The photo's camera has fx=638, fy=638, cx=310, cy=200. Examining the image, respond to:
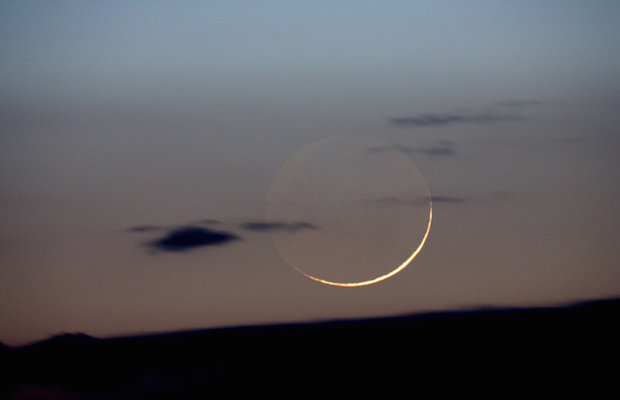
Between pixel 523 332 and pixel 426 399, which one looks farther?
pixel 523 332

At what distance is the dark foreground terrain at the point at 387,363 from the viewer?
2256cm

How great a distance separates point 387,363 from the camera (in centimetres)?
2373

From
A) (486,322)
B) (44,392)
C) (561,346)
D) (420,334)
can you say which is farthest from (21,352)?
(561,346)

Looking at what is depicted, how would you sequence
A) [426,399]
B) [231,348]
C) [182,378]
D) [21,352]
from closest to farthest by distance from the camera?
[426,399] → [182,378] → [231,348] → [21,352]

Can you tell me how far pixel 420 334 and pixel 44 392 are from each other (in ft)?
56.7

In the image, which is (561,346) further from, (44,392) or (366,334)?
(44,392)

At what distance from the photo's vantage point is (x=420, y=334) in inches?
1004

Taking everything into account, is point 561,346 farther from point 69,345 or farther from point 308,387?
point 69,345

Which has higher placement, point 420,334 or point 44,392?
point 420,334

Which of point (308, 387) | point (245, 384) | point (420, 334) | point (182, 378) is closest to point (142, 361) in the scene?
point (182, 378)

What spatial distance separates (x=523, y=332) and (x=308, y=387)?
891cm

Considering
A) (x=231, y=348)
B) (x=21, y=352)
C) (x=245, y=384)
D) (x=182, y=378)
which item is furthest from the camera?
(x=21, y=352)

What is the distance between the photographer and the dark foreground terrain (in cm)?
2256

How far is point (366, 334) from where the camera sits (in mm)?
25953
